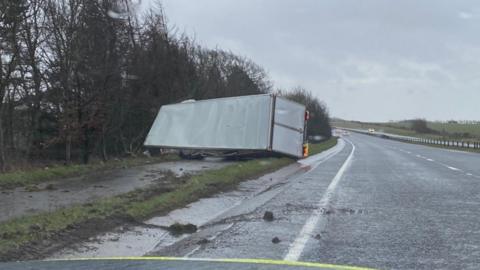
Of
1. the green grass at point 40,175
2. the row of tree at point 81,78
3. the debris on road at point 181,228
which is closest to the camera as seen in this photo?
the debris on road at point 181,228

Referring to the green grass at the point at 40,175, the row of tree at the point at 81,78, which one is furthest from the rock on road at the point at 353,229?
the row of tree at the point at 81,78

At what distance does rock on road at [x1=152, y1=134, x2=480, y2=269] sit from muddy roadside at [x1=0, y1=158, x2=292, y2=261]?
3.90ft

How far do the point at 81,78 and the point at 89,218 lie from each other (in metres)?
15.3

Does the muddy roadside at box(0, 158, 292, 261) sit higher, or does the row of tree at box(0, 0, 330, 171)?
the row of tree at box(0, 0, 330, 171)

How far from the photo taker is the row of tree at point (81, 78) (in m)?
22.1

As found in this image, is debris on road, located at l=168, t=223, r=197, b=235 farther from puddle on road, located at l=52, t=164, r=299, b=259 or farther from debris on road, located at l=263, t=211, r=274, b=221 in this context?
debris on road, located at l=263, t=211, r=274, b=221

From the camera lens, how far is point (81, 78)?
896 inches

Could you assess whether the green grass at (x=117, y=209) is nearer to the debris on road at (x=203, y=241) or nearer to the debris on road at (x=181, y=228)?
the debris on road at (x=181, y=228)

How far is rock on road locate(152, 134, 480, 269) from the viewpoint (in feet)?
21.1

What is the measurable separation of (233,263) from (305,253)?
1.53 meters

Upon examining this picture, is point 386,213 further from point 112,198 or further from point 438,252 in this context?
point 112,198

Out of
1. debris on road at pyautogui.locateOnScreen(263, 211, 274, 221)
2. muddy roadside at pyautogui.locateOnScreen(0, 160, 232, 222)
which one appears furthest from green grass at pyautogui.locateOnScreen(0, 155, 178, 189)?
debris on road at pyautogui.locateOnScreen(263, 211, 274, 221)

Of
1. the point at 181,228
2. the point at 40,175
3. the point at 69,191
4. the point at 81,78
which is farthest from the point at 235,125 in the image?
the point at 181,228

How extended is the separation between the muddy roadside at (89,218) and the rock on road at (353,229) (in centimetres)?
119
